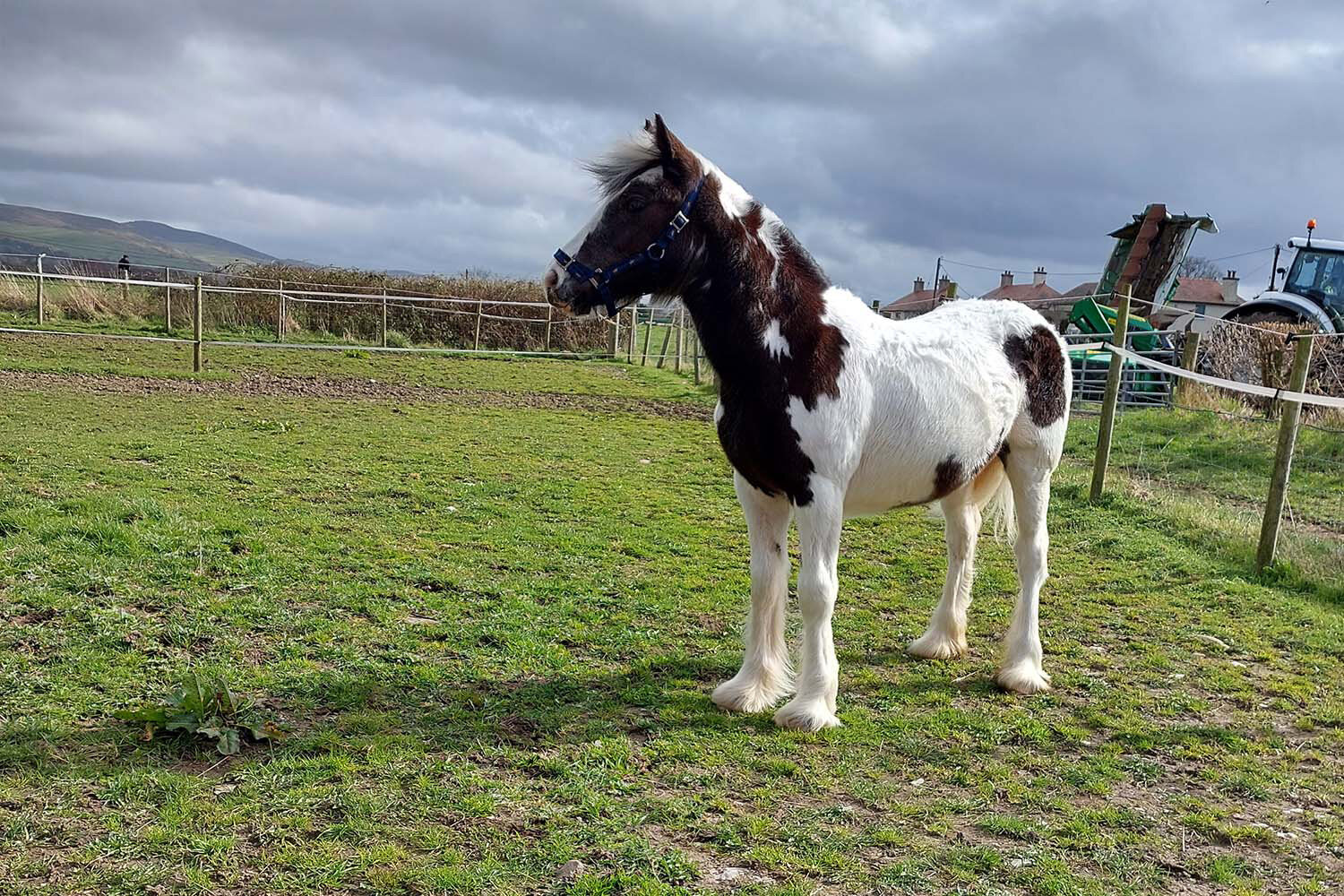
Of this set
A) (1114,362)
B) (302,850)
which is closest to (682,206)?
(302,850)

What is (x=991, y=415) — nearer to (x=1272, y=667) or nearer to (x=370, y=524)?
(x=1272, y=667)

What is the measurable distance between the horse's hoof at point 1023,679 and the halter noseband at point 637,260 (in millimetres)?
2749

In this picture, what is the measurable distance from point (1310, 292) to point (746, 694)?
60.4ft

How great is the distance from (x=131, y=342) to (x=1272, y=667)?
2155 centimetres

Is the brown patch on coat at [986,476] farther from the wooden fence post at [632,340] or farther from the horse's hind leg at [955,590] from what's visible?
the wooden fence post at [632,340]

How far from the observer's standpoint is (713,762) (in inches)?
144

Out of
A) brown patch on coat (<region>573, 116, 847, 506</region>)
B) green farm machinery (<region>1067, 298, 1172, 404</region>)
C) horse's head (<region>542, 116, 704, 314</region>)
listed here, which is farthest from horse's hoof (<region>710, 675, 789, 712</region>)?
green farm machinery (<region>1067, 298, 1172, 404</region>)


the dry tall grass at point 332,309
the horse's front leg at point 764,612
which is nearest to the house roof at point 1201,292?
the dry tall grass at point 332,309

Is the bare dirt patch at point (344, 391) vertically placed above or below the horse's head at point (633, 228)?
below

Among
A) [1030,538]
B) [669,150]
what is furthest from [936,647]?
[669,150]

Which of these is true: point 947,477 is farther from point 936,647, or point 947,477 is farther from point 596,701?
point 596,701

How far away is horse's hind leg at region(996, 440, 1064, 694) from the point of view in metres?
4.71

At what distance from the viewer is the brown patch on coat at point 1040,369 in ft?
15.5

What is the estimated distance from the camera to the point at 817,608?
401 cm
